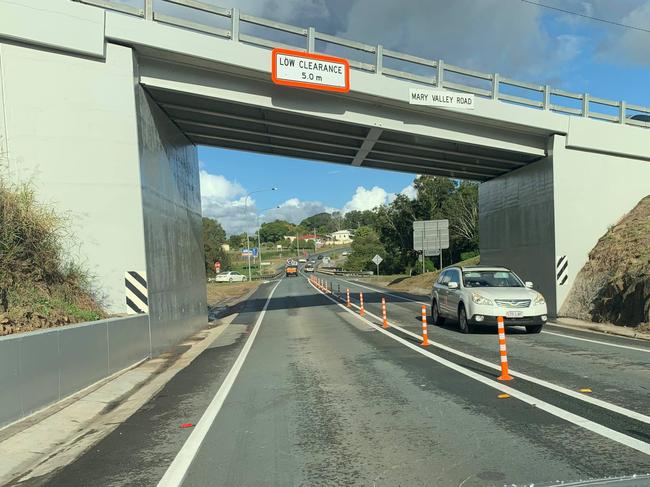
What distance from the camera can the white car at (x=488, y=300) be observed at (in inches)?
515

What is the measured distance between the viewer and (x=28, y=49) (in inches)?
450

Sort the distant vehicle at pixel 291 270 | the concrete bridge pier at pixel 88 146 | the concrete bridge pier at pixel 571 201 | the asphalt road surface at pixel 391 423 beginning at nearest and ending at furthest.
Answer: the asphalt road surface at pixel 391 423 < the concrete bridge pier at pixel 88 146 < the concrete bridge pier at pixel 571 201 < the distant vehicle at pixel 291 270

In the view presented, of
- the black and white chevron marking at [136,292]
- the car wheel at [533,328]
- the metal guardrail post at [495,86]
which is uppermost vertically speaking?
the metal guardrail post at [495,86]

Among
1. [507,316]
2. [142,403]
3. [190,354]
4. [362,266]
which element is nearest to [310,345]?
[190,354]

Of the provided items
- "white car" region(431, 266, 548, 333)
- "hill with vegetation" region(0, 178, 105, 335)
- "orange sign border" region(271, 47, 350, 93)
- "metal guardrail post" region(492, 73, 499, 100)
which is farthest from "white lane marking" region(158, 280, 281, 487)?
"metal guardrail post" region(492, 73, 499, 100)

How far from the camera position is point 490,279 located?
14.6 meters

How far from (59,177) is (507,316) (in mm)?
10671

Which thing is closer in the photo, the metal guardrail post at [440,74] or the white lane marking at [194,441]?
the white lane marking at [194,441]

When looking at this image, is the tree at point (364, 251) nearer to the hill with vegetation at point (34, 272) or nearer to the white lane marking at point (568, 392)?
the white lane marking at point (568, 392)

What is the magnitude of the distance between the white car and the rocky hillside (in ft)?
10.8

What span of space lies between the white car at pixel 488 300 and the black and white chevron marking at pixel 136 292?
7.75 m

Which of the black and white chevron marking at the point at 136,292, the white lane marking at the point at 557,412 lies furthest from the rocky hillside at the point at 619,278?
the black and white chevron marking at the point at 136,292

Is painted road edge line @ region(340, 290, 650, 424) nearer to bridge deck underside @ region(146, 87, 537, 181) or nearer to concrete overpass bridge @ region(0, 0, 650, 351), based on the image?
concrete overpass bridge @ region(0, 0, 650, 351)

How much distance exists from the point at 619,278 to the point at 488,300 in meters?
5.81
